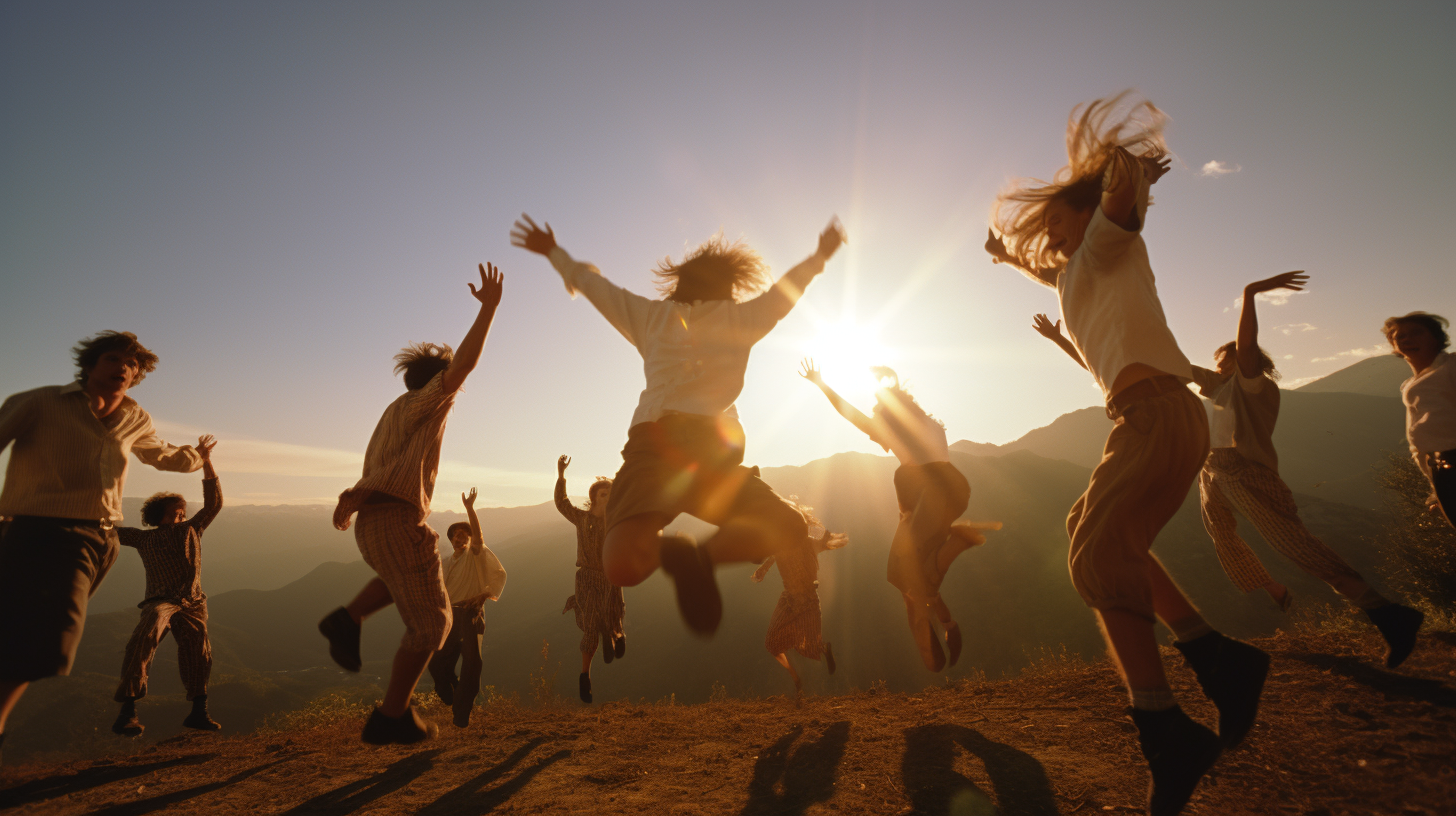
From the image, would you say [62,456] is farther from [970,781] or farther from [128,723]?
[970,781]

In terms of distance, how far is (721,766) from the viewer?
3461 millimetres

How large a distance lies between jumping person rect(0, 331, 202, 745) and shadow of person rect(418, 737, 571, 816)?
181cm

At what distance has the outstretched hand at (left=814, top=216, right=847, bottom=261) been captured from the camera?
3219 millimetres

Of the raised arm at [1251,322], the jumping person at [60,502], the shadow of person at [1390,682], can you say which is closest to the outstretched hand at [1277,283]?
the raised arm at [1251,322]

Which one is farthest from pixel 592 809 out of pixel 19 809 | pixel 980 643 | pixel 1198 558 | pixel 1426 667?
pixel 1198 558

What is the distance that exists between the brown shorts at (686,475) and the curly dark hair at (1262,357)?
395cm

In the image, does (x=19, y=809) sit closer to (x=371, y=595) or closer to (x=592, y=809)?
(x=371, y=595)

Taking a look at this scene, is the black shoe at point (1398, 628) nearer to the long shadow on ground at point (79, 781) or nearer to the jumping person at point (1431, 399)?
the jumping person at point (1431, 399)

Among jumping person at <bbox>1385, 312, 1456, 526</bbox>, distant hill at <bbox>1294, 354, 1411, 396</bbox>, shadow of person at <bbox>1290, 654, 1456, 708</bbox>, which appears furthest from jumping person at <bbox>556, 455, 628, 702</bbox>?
distant hill at <bbox>1294, 354, 1411, 396</bbox>

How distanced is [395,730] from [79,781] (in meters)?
3.37

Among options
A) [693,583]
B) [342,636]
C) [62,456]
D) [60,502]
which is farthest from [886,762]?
[62,456]

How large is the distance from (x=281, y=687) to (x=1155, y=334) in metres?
97.4

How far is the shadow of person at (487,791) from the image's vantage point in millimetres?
3023

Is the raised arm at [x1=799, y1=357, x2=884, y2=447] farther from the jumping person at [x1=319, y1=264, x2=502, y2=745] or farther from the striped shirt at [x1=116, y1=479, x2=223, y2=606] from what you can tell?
the striped shirt at [x1=116, y1=479, x2=223, y2=606]
